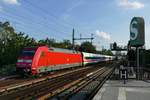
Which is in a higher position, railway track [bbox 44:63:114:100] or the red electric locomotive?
the red electric locomotive

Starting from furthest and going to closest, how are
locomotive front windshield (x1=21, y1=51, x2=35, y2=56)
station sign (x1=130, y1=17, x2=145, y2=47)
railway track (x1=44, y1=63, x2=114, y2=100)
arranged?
locomotive front windshield (x1=21, y1=51, x2=35, y2=56) < station sign (x1=130, y1=17, x2=145, y2=47) < railway track (x1=44, y1=63, x2=114, y2=100)

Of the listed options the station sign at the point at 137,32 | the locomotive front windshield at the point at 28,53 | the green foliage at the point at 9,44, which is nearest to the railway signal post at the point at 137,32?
the station sign at the point at 137,32

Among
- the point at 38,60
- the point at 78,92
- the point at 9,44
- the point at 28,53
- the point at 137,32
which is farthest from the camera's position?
the point at 9,44

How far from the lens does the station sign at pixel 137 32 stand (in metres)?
27.7

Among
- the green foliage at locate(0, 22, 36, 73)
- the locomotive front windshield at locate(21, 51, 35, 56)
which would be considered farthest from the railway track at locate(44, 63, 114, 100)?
the green foliage at locate(0, 22, 36, 73)

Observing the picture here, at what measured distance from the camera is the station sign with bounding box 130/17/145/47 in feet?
90.9

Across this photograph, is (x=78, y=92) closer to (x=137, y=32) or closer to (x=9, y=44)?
(x=137, y=32)

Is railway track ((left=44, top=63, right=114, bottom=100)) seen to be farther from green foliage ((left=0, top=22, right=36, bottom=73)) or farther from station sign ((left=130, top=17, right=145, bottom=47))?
green foliage ((left=0, top=22, right=36, bottom=73))

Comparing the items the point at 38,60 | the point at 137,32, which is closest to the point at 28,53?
the point at 38,60

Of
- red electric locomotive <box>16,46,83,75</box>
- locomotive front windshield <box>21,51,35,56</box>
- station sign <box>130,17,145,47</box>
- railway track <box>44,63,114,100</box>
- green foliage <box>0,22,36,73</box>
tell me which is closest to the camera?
railway track <box>44,63,114,100</box>

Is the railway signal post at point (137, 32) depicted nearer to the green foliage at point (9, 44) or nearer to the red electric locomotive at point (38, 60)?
the red electric locomotive at point (38, 60)

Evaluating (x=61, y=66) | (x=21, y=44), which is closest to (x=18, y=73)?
(x=61, y=66)

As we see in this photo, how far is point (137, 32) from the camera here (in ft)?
91.0

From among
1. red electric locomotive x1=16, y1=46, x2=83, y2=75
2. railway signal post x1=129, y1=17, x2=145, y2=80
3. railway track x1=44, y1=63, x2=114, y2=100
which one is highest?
railway signal post x1=129, y1=17, x2=145, y2=80
